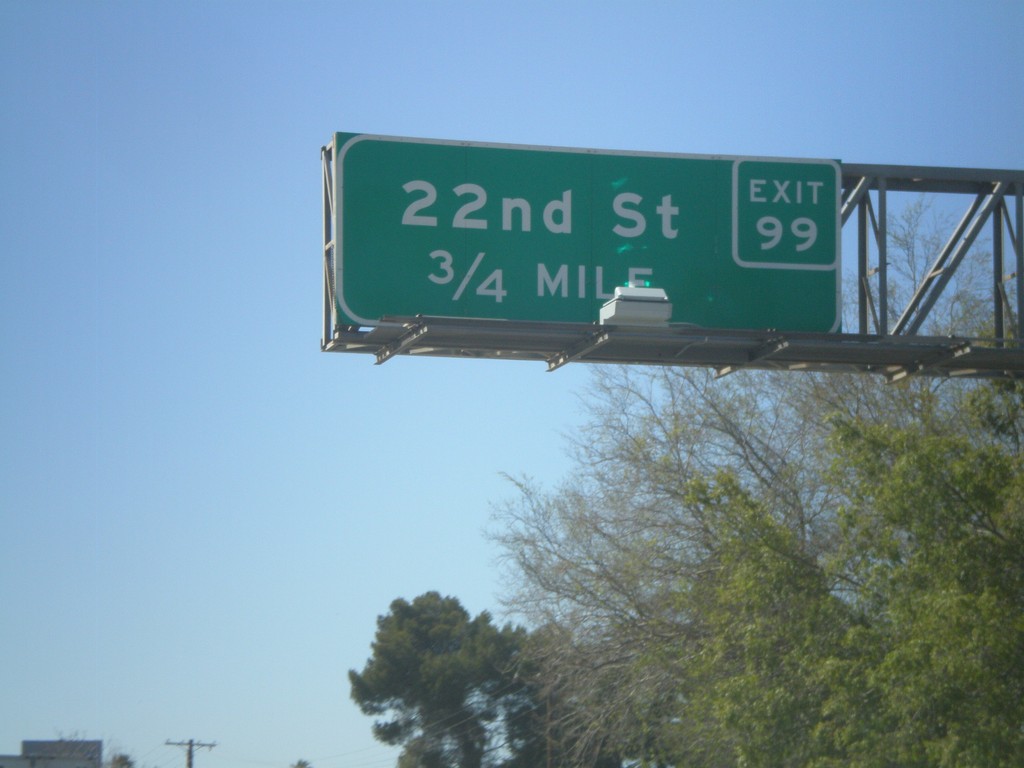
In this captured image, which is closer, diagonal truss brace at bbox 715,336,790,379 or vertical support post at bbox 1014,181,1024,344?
diagonal truss brace at bbox 715,336,790,379

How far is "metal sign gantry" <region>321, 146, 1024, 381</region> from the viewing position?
11.5 m

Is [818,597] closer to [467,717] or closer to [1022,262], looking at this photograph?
[1022,262]

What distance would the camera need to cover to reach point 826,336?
1230 centimetres

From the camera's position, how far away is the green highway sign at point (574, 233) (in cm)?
1166

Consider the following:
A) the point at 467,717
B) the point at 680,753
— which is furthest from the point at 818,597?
the point at 467,717

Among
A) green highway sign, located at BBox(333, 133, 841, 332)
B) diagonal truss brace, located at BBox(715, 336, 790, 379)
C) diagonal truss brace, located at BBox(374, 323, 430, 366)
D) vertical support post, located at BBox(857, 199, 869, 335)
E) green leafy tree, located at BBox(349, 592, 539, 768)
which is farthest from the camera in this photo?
green leafy tree, located at BBox(349, 592, 539, 768)

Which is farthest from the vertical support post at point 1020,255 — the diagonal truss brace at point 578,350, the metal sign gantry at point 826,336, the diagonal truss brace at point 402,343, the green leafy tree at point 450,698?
the green leafy tree at point 450,698

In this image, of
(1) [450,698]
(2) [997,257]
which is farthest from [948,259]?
(1) [450,698]

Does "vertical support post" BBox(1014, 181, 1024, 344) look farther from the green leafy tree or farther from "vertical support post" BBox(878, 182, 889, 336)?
the green leafy tree

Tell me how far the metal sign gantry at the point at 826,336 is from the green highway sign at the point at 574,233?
0.78 ft

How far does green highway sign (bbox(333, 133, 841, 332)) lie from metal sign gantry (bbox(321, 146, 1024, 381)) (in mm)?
239

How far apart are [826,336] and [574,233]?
7.40 ft

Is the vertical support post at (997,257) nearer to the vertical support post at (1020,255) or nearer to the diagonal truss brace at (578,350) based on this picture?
the vertical support post at (1020,255)

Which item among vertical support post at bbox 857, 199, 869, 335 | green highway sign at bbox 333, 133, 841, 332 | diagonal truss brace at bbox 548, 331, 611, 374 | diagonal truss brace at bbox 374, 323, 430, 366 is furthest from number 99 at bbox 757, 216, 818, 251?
diagonal truss brace at bbox 374, 323, 430, 366
